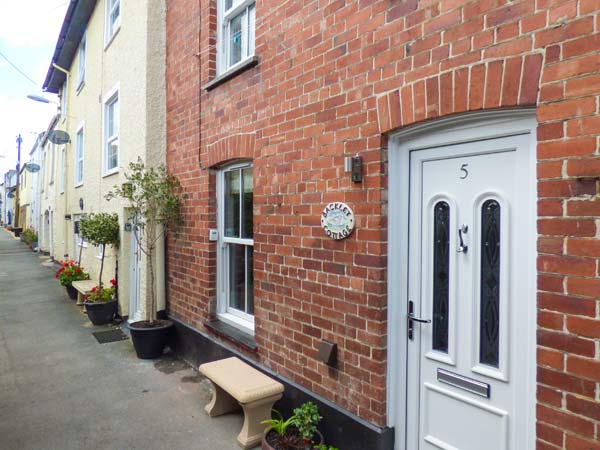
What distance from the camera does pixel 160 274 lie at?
6090mm

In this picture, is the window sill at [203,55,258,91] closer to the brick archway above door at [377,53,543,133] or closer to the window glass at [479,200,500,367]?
the brick archway above door at [377,53,543,133]

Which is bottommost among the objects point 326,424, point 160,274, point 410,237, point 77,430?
point 77,430

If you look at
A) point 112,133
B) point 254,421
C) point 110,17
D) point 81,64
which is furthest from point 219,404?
point 81,64

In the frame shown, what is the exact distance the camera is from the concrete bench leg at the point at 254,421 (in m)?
3.45

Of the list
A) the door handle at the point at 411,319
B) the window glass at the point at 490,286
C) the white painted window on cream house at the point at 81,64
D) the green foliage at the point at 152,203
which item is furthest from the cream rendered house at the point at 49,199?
the window glass at the point at 490,286

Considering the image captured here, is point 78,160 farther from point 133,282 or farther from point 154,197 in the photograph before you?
point 154,197

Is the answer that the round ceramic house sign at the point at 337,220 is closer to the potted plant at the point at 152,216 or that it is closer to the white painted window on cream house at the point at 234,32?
the white painted window on cream house at the point at 234,32

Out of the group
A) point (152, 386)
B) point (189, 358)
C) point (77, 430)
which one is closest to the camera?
point (77, 430)

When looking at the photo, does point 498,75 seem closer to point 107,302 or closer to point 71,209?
point 107,302

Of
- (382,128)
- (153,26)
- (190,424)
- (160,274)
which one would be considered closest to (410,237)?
(382,128)

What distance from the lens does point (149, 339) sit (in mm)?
5500

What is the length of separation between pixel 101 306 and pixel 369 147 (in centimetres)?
613

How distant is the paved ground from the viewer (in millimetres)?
3631

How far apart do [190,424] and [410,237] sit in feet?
8.79
